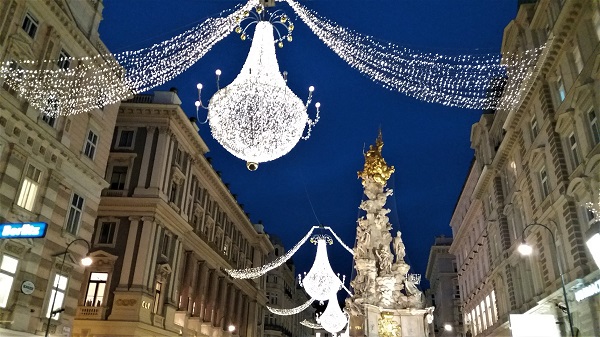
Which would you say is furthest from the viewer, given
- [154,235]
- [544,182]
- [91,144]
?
[154,235]

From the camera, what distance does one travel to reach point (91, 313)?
32.5 metres

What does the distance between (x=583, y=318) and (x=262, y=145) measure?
62.8 ft

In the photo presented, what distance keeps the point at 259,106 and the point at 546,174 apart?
21255mm

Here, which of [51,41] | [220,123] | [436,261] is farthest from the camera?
[436,261]

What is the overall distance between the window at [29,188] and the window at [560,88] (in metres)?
27.1

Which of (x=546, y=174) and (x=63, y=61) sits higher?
(x=63, y=61)

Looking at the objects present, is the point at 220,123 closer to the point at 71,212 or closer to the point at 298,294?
the point at 71,212

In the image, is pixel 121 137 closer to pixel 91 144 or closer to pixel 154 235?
pixel 154 235

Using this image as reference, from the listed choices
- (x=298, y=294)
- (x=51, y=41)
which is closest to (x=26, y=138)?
(x=51, y=41)

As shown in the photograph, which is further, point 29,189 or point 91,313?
point 91,313

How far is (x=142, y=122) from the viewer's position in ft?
126

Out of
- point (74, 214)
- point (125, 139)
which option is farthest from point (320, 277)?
point (74, 214)

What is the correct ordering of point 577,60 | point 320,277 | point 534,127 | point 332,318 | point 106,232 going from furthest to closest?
point 332,318 < point 320,277 < point 106,232 < point 534,127 < point 577,60

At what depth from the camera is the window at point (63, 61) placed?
23.5m
